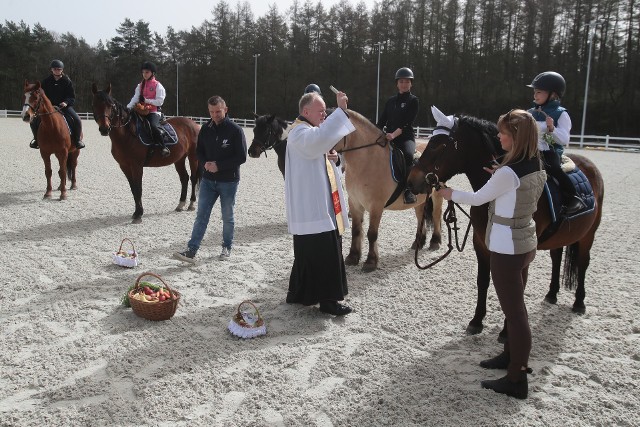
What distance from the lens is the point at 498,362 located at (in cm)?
366

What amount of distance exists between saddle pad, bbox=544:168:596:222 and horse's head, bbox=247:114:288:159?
3.36 m

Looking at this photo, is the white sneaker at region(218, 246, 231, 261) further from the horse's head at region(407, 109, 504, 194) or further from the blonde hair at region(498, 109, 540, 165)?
the blonde hair at region(498, 109, 540, 165)

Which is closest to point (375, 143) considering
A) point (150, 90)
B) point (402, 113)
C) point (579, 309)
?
point (402, 113)

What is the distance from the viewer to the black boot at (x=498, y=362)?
12.0 feet

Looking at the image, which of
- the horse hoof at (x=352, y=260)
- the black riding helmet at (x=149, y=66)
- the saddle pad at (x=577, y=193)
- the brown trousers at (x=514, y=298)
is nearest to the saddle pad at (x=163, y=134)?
the black riding helmet at (x=149, y=66)

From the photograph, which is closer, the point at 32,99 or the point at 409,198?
the point at 409,198

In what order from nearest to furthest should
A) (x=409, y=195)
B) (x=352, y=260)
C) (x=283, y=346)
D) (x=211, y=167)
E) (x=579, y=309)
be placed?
(x=283, y=346) < (x=579, y=309) < (x=211, y=167) < (x=409, y=195) < (x=352, y=260)

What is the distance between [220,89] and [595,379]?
62772 mm

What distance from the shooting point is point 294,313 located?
186 inches

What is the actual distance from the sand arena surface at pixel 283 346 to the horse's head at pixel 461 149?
1.50 m

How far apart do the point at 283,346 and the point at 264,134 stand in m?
3.02

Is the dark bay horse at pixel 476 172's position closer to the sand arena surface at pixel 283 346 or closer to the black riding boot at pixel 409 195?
the sand arena surface at pixel 283 346

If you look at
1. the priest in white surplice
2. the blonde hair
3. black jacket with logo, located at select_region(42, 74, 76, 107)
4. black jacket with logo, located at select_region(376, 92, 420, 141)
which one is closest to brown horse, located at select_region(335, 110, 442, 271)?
black jacket with logo, located at select_region(376, 92, 420, 141)

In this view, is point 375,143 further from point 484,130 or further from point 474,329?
point 474,329
